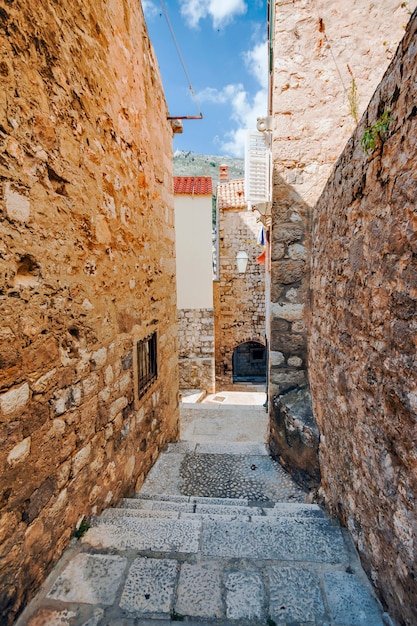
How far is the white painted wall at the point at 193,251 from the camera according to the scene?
8.78m

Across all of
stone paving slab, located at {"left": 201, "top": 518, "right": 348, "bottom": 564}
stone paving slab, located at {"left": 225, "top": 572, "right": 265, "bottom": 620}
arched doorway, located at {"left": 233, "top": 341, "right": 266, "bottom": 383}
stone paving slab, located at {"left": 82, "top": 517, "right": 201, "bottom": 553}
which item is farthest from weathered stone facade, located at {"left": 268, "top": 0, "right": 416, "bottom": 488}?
arched doorway, located at {"left": 233, "top": 341, "right": 266, "bottom": 383}

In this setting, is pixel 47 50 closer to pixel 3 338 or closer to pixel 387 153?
pixel 3 338

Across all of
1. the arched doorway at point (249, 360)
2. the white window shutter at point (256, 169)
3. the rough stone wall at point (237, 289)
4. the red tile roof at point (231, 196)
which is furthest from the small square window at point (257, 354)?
the white window shutter at point (256, 169)

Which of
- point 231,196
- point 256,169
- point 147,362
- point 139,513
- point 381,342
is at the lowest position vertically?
point 139,513

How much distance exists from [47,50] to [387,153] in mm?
1607

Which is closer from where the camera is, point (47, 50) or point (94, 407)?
point (47, 50)

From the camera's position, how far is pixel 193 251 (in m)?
8.99

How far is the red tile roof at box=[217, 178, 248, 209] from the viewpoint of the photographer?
446 inches

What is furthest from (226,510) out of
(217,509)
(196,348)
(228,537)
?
(196,348)

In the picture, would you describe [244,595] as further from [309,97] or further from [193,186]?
[193,186]

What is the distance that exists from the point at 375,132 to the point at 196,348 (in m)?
8.17

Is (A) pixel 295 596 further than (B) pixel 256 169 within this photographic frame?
No

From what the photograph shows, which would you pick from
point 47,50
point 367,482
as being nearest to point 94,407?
→ point 367,482

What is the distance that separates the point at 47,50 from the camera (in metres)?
1.45
